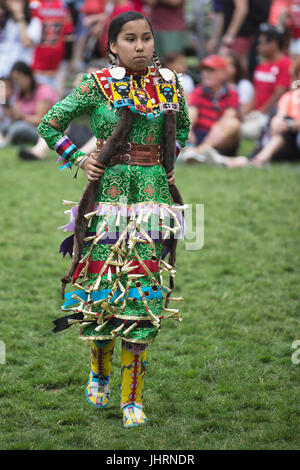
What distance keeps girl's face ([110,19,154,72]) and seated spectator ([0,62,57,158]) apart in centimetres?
754

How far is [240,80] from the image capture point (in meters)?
11.7

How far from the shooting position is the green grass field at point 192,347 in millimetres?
3648

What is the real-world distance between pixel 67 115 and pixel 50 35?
8689 millimetres

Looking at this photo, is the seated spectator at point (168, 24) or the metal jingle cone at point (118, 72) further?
the seated spectator at point (168, 24)

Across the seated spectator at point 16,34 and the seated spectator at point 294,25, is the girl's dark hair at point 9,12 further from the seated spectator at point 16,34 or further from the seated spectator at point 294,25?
the seated spectator at point 294,25

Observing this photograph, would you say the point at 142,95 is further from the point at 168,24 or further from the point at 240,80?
the point at 240,80

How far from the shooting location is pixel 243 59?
12125 millimetres

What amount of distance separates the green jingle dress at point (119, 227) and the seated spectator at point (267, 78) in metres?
7.47

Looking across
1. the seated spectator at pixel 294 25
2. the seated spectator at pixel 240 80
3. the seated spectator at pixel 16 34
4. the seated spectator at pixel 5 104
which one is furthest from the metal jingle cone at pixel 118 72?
the seated spectator at pixel 16 34

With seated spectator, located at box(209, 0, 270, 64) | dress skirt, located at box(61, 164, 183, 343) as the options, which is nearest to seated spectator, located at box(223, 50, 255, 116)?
seated spectator, located at box(209, 0, 270, 64)

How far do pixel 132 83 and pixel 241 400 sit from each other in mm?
1814

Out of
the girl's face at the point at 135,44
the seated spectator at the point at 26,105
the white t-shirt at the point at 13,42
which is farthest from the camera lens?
the white t-shirt at the point at 13,42

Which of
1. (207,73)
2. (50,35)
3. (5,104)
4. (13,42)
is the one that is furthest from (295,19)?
(5,104)

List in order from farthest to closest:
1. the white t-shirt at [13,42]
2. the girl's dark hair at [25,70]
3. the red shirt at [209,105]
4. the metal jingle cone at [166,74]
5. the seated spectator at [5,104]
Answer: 1. the white t-shirt at [13,42]
2. the seated spectator at [5,104]
3. the girl's dark hair at [25,70]
4. the red shirt at [209,105]
5. the metal jingle cone at [166,74]
